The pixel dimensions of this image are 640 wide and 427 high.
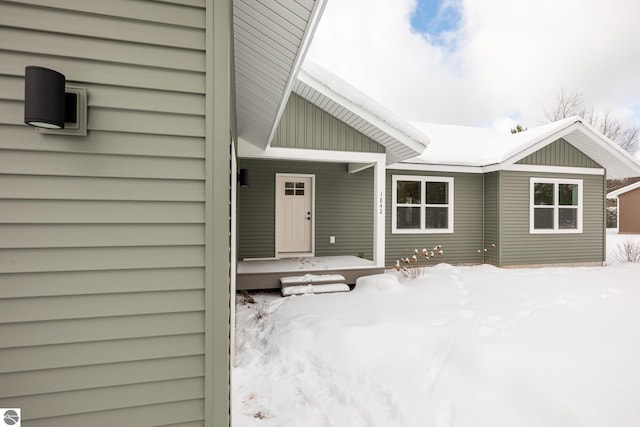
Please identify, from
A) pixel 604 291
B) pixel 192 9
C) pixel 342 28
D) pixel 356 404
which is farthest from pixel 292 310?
pixel 342 28

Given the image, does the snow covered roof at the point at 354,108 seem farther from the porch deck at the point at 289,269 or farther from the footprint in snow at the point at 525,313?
the footprint in snow at the point at 525,313

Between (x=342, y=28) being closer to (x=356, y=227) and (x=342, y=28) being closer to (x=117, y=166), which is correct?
(x=356, y=227)

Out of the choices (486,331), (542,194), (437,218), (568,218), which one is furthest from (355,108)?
(568,218)

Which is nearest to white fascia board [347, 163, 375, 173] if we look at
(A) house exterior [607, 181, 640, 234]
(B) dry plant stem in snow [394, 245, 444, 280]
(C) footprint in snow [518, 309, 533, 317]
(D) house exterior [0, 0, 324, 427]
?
(B) dry plant stem in snow [394, 245, 444, 280]

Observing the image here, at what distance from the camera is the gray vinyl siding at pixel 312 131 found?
5621mm

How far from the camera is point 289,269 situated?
19.0ft

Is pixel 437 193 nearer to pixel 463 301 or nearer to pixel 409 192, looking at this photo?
pixel 409 192

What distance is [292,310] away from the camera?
4.45 m

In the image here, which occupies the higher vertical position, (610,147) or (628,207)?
(610,147)

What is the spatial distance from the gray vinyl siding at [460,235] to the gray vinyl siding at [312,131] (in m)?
2.61

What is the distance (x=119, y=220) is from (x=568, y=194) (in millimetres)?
10543

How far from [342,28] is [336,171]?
22.2m

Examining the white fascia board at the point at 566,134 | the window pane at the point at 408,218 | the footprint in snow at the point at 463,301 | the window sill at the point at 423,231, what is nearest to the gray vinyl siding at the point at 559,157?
the white fascia board at the point at 566,134

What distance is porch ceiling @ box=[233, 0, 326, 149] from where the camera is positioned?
2084 millimetres
